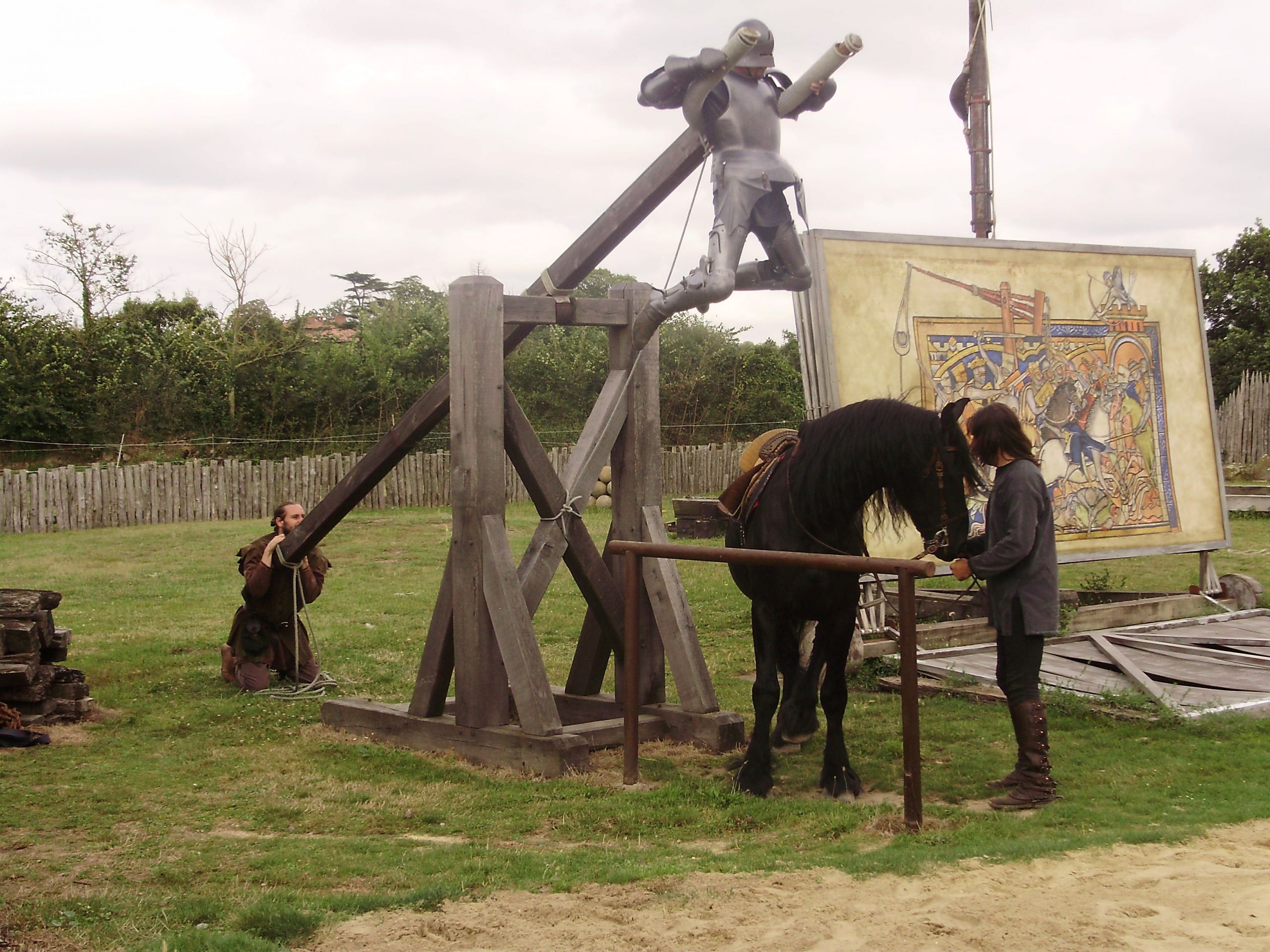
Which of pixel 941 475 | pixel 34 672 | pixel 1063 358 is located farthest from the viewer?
pixel 1063 358

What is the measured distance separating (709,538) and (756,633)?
36.4 feet

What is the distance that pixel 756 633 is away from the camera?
5.82 meters

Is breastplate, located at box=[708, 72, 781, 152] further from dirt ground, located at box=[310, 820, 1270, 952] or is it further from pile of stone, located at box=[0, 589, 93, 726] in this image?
pile of stone, located at box=[0, 589, 93, 726]

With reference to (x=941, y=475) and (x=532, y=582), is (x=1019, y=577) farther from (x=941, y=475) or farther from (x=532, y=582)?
(x=532, y=582)

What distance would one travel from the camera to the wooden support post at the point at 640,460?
6.78m

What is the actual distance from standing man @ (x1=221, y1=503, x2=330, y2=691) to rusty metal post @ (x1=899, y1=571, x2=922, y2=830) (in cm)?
476

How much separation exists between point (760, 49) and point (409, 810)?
12.8ft

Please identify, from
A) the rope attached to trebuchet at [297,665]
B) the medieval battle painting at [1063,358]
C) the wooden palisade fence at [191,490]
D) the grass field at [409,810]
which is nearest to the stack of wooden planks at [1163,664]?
the grass field at [409,810]

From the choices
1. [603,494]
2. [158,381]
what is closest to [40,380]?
[158,381]

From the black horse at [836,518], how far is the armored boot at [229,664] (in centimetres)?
422

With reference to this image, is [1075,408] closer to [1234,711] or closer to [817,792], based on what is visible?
[1234,711]

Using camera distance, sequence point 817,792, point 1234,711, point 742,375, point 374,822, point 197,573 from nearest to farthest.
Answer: point 374,822 < point 817,792 < point 1234,711 < point 197,573 < point 742,375

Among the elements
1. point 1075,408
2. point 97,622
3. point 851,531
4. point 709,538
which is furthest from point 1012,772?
point 709,538

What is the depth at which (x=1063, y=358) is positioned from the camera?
32.1 ft
